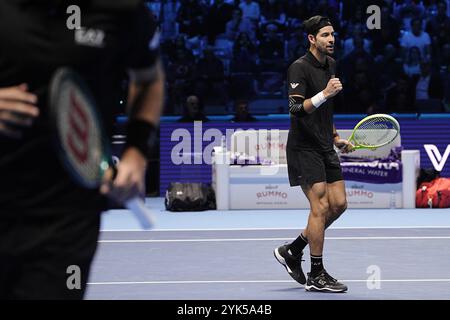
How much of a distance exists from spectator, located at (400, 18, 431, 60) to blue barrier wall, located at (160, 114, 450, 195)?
2174mm

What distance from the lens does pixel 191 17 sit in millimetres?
17641

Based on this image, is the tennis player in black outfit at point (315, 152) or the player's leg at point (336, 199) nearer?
the tennis player in black outfit at point (315, 152)

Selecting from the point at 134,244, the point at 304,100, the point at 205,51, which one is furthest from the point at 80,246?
the point at 205,51

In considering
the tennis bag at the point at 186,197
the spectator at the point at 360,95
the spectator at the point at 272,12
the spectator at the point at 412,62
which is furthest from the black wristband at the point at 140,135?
the spectator at the point at 272,12

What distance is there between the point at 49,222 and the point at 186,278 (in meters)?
5.15

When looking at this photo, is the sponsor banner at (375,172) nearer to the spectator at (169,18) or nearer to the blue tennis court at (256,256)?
the blue tennis court at (256,256)

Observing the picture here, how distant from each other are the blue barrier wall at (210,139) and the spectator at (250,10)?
3182 mm

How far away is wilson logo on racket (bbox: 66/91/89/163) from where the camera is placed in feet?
10.1

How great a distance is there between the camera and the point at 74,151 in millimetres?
3066

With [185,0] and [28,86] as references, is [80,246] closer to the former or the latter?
[28,86]

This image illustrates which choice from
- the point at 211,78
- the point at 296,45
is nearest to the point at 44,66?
the point at 211,78

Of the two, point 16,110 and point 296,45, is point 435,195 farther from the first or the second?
point 16,110

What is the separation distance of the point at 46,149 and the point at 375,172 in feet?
35.3

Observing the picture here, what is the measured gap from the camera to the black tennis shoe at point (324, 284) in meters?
7.69
